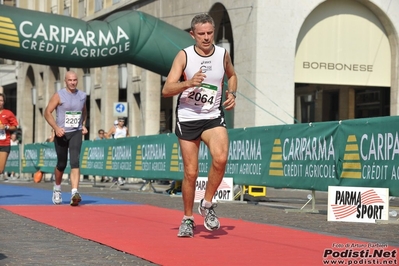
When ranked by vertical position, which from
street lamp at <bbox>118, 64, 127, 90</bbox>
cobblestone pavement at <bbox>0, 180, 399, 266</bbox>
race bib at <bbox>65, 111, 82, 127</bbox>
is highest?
street lamp at <bbox>118, 64, 127, 90</bbox>

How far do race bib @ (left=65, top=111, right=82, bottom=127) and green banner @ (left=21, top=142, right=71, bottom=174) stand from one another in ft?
53.8

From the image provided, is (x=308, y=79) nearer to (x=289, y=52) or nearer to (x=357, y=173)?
(x=289, y=52)

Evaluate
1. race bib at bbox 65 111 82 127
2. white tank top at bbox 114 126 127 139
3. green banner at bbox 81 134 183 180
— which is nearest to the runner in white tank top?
race bib at bbox 65 111 82 127

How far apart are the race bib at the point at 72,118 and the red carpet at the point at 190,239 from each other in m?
1.84

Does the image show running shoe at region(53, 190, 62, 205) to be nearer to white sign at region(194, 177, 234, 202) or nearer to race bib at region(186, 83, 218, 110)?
white sign at region(194, 177, 234, 202)

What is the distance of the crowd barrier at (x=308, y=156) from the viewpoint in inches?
515

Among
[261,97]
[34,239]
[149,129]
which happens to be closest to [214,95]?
[34,239]

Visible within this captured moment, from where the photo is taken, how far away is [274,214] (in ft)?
46.0

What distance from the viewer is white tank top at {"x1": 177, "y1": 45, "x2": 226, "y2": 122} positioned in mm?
9383

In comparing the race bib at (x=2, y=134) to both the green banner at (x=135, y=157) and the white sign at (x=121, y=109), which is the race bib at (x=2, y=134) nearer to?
the green banner at (x=135, y=157)

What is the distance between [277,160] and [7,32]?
6055mm

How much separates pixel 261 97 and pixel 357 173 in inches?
548

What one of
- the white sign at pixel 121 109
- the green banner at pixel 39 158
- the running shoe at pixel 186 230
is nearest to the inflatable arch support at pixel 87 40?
the running shoe at pixel 186 230

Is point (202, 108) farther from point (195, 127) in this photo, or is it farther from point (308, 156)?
point (308, 156)
